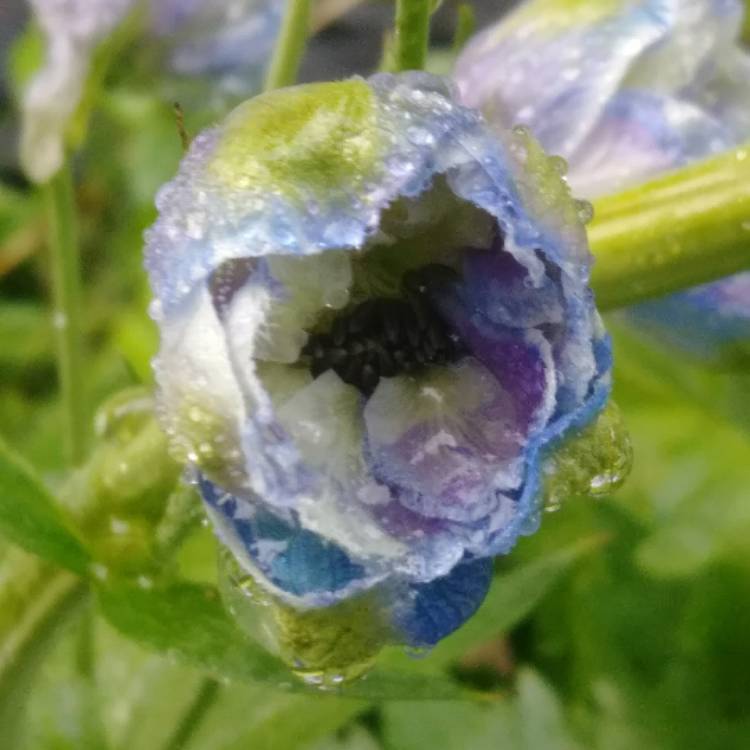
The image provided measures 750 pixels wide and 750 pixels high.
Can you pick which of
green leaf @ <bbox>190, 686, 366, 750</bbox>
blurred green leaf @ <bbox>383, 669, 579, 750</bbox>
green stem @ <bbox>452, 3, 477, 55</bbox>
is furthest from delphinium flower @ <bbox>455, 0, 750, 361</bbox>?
blurred green leaf @ <bbox>383, 669, 579, 750</bbox>

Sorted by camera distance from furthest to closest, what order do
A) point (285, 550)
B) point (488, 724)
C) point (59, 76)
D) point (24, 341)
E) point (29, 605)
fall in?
point (24, 341), point (488, 724), point (59, 76), point (29, 605), point (285, 550)

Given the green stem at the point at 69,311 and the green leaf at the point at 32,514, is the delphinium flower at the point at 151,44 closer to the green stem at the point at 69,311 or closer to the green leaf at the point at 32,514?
the green stem at the point at 69,311

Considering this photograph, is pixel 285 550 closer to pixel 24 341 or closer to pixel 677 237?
pixel 677 237

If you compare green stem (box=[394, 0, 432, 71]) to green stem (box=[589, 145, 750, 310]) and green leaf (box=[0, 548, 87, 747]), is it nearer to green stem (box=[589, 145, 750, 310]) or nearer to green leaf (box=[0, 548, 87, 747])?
green stem (box=[589, 145, 750, 310])

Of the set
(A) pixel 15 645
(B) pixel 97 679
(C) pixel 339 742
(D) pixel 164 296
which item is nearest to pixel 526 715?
(C) pixel 339 742

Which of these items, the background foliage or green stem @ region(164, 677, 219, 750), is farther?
green stem @ region(164, 677, 219, 750)

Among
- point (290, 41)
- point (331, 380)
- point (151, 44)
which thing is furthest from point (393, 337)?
point (151, 44)
